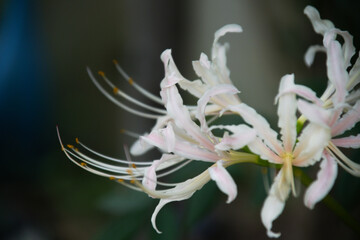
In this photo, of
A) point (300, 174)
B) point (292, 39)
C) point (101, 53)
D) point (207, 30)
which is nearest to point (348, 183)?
point (300, 174)

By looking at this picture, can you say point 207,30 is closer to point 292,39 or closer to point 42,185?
point 292,39

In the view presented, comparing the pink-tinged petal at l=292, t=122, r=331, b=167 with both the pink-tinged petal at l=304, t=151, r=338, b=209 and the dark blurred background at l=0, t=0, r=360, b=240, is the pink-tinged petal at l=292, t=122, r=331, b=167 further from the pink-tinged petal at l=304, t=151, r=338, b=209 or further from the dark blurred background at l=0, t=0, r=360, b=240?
the dark blurred background at l=0, t=0, r=360, b=240

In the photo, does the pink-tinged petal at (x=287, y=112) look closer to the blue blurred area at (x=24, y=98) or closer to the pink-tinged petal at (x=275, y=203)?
the pink-tinged petal at (x=275, y=203)

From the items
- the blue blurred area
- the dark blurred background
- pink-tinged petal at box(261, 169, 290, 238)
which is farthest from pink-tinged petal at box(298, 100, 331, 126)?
the blue blurred area

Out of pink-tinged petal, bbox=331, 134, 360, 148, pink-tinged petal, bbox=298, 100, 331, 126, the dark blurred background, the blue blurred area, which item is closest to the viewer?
pink-tinged petal, bbox=298, 100, 331, 126

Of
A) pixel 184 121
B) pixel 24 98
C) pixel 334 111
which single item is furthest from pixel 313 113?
pixel 24 98

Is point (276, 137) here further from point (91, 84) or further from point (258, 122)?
point (91, 84)
